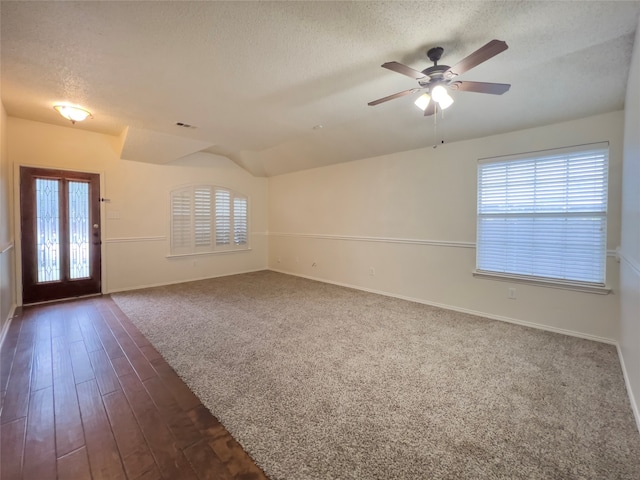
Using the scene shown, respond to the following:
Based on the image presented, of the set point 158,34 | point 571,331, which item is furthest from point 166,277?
point 571,331

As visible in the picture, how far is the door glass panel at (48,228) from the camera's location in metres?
4.26

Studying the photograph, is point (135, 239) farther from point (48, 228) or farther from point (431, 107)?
point (431, 107)

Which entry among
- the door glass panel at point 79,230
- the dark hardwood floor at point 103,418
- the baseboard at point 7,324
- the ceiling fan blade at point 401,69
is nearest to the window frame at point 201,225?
the door glass panel at point 79,230

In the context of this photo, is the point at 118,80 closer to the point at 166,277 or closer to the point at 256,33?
the point at 256,33

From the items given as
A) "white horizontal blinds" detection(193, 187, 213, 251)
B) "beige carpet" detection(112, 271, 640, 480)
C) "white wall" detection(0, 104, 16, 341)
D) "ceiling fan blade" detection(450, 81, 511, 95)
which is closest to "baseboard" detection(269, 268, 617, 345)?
"beige carpet" detection(112, 271, 640, 480)

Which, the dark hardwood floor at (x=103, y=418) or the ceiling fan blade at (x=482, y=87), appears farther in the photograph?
the ceiling fan blade at (x=482, y=87)

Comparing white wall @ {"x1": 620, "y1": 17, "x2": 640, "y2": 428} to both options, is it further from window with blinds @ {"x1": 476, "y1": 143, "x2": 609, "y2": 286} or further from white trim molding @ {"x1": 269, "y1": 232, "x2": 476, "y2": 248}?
white trim molding @ {"x1": 269, "y1": 232, "x2": 476, "y2": 248}

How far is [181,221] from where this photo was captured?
5809mm

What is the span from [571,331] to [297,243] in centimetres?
492

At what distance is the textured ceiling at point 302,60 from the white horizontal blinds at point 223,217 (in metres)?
2.40

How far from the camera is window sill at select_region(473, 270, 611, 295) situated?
3.08m

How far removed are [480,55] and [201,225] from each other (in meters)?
5.69

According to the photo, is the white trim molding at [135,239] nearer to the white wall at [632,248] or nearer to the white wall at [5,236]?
the white wall at [5,236]

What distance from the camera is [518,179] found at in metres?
3.59
